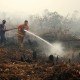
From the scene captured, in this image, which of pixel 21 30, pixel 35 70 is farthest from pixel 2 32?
pixel 35 70

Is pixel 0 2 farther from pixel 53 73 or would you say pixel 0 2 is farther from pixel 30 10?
pixel 53 73

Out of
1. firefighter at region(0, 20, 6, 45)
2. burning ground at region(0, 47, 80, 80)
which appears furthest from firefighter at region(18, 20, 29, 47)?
burning ground at region(0, 47, 80, 80)

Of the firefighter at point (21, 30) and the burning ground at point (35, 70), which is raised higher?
the firefighter at point (21, 30)

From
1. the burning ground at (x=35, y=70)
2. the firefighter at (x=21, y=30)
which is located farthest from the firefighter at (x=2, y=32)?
the burning ground at (x=35, y=70)

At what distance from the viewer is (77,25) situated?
28.7 m

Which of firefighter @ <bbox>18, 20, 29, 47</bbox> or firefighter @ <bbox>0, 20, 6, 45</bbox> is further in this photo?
firefighter @ <bbox>0, 20, 6, 45</bbox>

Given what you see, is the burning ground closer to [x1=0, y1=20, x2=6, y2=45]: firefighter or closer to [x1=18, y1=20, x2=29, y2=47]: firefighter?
[x1=18, y1=20, x2=29, y2=47]: firefighter

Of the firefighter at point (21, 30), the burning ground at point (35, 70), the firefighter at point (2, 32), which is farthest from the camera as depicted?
the firefighter at point (2, 32)

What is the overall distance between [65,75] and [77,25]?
2021 cm

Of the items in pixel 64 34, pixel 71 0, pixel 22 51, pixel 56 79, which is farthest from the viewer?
pixel 71 0

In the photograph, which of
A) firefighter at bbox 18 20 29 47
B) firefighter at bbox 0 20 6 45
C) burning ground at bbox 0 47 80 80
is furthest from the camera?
firefighter at bbox 0 20 6 45

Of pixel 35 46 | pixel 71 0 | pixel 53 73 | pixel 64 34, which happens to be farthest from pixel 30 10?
pixel 53 73

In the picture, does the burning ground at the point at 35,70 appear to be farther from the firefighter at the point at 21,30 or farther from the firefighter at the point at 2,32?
the firefighter at the point at 2,32

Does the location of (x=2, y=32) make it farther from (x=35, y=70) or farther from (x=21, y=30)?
(x=35, y=70)
